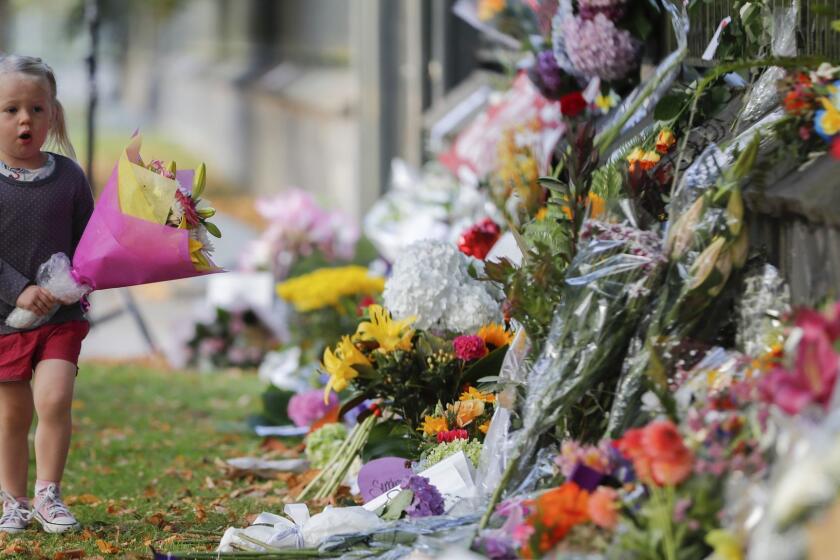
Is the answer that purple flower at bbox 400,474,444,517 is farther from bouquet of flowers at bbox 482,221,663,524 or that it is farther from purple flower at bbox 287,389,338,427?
purple flower at bbox 287,389,338,427

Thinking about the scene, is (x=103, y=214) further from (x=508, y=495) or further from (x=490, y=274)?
(x=508, y=495)

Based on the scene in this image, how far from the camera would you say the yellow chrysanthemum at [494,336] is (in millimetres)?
4258

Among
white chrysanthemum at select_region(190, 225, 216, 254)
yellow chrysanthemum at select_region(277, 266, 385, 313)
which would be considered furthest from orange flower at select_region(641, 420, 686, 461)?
yellow chrysanthemum at select_region(277, 266, 385, 313)

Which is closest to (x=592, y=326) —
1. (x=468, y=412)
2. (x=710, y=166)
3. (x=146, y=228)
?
(x=710, y=166)

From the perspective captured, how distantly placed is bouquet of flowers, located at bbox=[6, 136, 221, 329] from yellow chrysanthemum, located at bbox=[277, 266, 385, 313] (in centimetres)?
276

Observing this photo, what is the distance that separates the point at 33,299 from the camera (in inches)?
153

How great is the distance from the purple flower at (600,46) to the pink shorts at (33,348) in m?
2.33

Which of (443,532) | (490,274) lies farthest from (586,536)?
(490,274)

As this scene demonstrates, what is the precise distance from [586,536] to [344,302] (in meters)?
3.90

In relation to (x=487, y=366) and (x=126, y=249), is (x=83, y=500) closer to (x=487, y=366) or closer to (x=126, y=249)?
(x=126, y=249)

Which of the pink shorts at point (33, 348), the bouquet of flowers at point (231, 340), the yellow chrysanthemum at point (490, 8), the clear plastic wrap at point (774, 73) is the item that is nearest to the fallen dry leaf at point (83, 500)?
the pink shorts at point (33, 348)

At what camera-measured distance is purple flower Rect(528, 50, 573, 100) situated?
18.5ft

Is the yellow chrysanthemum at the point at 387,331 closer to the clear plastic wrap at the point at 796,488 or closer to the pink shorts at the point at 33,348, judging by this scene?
the pink shorts at the point at 33,348

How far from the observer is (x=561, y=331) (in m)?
3.26
